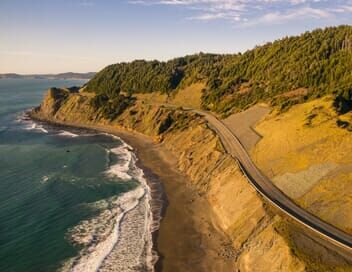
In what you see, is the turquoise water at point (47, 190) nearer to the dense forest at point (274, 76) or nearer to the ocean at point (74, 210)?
the ocean at point (74, 210)

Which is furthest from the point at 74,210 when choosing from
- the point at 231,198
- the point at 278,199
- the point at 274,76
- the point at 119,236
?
the point at 274,76

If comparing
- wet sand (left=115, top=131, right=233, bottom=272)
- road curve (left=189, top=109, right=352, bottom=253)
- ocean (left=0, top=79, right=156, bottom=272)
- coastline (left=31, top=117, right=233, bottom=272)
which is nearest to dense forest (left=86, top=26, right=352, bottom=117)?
road curve (left=189, top=109, right=352, bottom=253)

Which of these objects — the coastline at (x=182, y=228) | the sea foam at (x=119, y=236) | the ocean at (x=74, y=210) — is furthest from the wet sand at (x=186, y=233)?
the ocean at (x=74, y=210)

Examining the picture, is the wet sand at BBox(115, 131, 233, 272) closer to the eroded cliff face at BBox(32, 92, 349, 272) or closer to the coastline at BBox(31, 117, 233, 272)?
the coastline at BBox(31, 117, 233, 272)

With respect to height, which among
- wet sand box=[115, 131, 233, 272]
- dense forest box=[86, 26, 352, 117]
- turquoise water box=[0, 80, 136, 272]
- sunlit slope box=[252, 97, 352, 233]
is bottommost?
wet sand box=[115, 131, 233, 272]

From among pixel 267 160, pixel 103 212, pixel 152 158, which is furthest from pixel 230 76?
pixel 103 212
